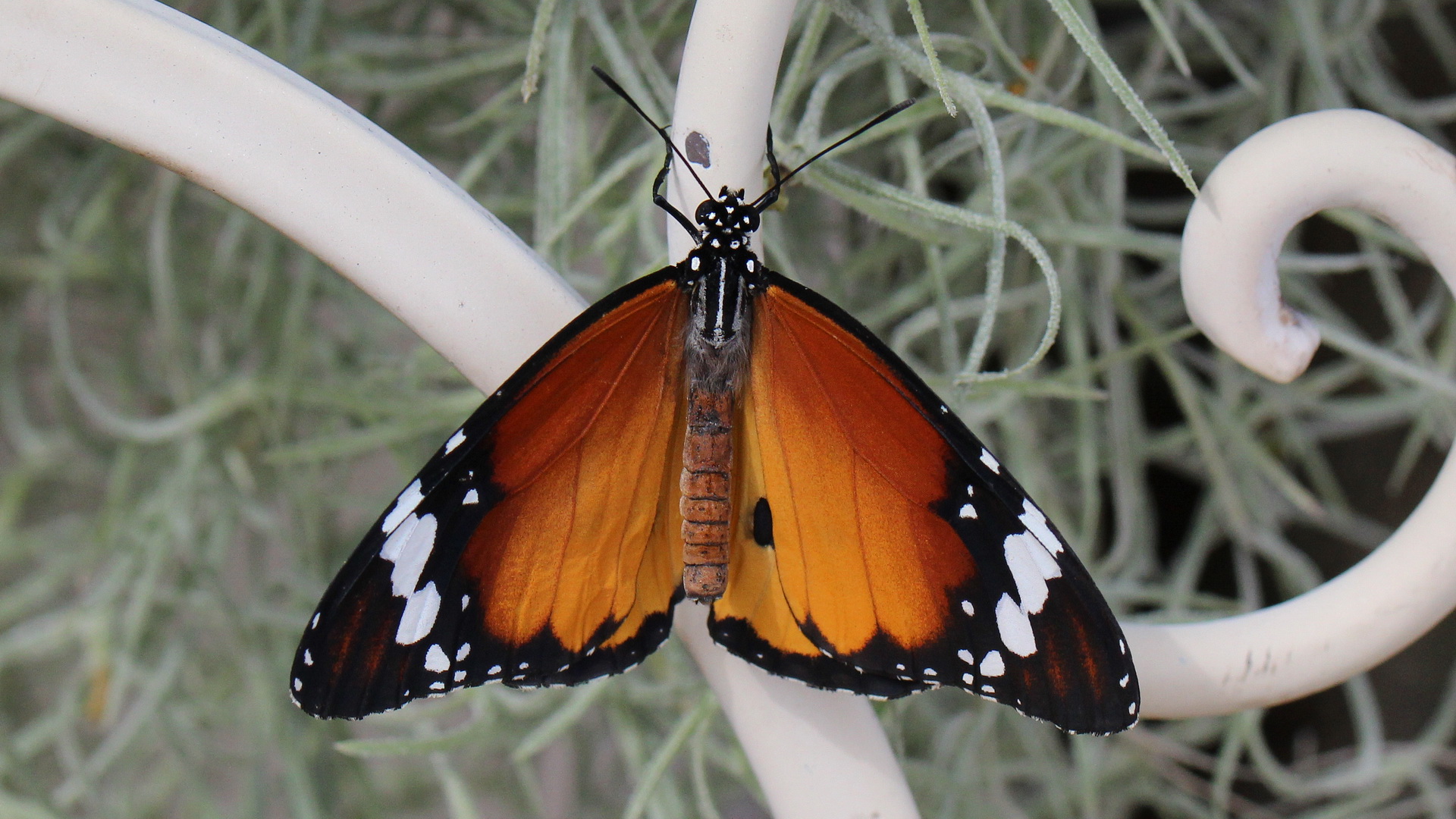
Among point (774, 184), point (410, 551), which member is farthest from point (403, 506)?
point (774, 184)

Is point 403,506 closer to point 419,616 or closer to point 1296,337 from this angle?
point 419,616

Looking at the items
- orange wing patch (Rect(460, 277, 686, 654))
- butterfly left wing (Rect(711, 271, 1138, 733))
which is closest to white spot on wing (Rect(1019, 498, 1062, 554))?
butterfly left wing (Rect(711, 271, 1138, 733))

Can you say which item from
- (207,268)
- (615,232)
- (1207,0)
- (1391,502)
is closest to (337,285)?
(207,268)

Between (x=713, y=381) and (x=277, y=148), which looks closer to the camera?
(x=277, y=148)

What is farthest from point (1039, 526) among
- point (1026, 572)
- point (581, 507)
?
point (581, 507)

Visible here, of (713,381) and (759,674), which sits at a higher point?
(713,381)

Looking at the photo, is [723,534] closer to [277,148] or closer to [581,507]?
[581,507]

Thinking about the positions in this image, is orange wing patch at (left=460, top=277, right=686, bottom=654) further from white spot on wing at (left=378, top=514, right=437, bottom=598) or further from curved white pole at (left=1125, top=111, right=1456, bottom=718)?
curved white pole at (left=1125, top=111, right=1456, bottom=718)

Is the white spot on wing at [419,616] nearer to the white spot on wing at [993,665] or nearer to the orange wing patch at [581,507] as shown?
the orange wing patch at [581,507]
